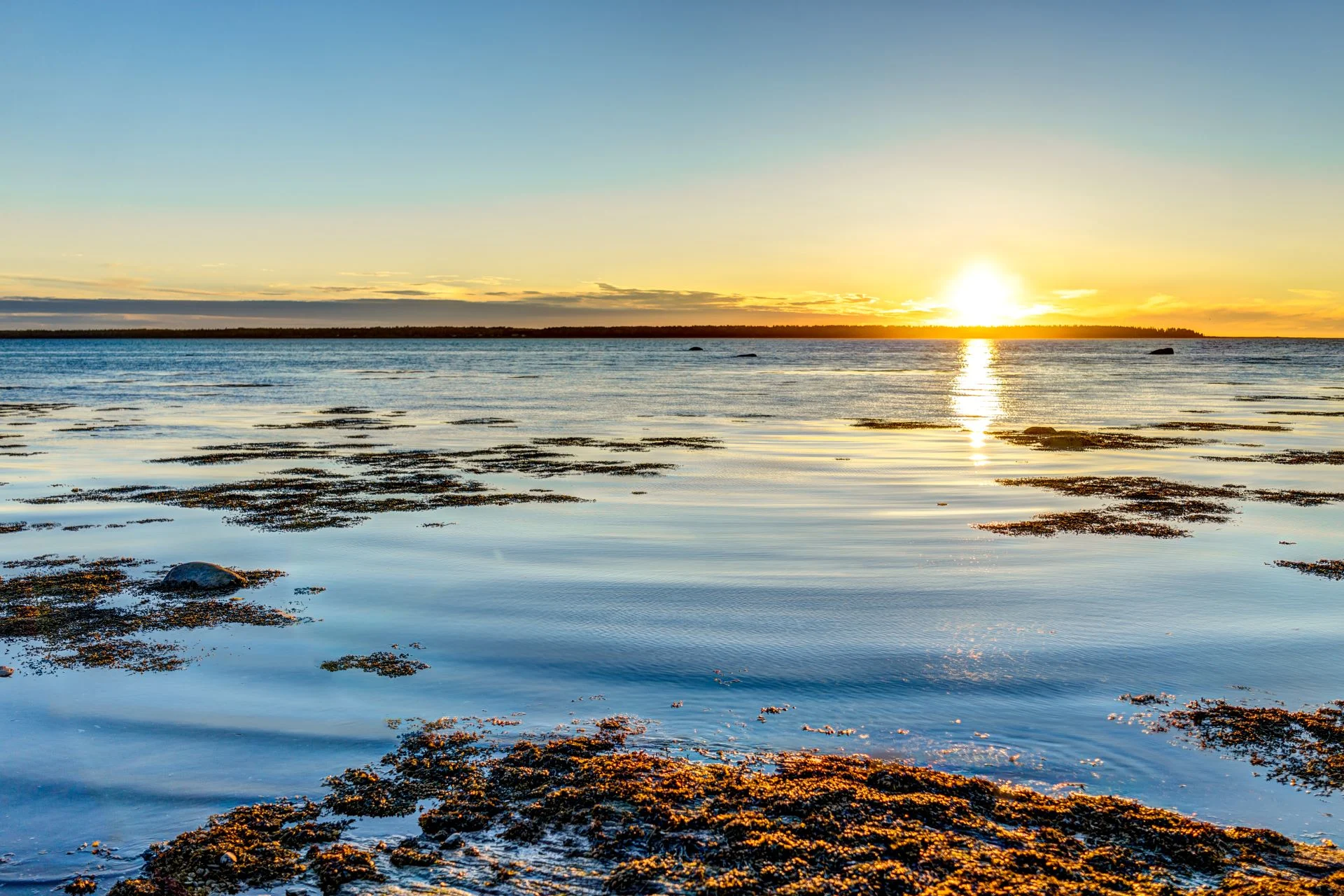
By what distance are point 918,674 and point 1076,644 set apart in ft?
5.84

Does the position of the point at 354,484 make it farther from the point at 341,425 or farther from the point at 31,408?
the point at 31,408

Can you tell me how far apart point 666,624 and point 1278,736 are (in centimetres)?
489

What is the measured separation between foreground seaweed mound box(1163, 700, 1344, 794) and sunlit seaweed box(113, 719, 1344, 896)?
104cm

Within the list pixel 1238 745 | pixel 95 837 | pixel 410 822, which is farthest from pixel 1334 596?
pixel 95 837

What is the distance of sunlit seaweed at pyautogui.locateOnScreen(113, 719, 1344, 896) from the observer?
435 centimetres

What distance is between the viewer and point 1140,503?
49.2 feet

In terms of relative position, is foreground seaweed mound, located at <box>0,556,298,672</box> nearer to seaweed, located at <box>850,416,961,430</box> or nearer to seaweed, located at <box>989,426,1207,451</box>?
seaweed, located at <box>989,426,1207,451</box>

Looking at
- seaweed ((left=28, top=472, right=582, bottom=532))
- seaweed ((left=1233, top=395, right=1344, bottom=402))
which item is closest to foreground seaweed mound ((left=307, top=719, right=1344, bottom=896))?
seaweed ((left=28, top=472, right=582, bottom=532))

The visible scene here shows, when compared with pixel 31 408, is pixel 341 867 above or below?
below

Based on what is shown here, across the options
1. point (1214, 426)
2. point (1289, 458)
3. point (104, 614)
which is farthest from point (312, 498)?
point (1214, 426)

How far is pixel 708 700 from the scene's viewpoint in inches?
266

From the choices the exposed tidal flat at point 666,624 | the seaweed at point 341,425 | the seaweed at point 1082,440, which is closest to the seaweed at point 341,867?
the exposed tidal flat at point 666,624

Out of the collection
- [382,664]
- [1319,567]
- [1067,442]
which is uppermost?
[1067,442]

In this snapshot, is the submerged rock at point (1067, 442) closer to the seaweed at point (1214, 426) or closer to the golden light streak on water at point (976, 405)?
the golden light streak on water at point (976, 405)
